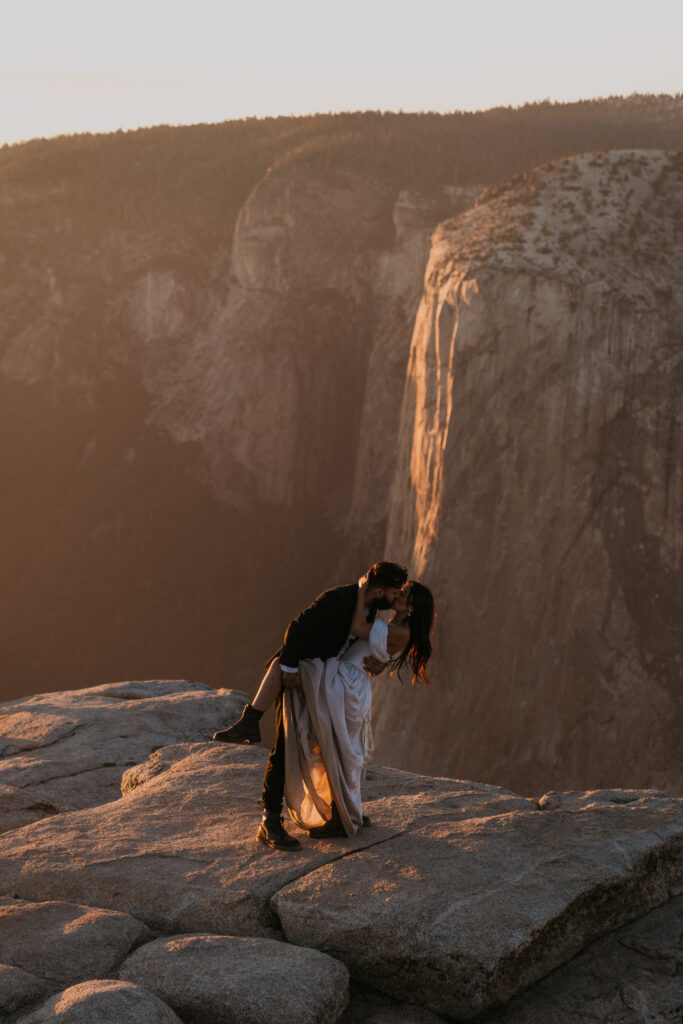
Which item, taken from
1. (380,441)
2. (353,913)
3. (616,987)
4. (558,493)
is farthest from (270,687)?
(380,441)

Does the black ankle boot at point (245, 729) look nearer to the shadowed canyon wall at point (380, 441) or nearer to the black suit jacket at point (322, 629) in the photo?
the black suit jacket at point (322, 629)

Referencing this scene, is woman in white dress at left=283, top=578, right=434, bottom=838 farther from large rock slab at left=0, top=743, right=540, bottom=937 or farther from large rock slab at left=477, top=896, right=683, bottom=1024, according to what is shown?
large rock slab at left=477, top=896, right=683, bottom=1024

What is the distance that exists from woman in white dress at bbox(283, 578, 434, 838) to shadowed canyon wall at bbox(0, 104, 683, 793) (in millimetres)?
12871

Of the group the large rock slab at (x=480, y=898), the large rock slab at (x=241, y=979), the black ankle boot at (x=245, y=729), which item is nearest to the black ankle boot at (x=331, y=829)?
the large rock slab at (x=480, y=898)

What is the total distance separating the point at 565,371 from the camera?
63.7 feet

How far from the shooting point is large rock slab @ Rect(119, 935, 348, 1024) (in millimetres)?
4363

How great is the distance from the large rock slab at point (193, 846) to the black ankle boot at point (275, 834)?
0.15 feet

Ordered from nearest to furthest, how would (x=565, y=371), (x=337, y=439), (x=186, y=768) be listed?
1. (x=186, y=768)
2. (x=565, y=371)
3. (x=337, y=439)

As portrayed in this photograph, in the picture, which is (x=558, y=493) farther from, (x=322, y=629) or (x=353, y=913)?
(x=353, y=913)

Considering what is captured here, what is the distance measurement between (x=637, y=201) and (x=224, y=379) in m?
18.1

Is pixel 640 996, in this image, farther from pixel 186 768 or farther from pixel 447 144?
pixel 447 144

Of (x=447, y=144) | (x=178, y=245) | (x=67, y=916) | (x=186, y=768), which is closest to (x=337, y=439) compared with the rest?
(x=178, y=245)

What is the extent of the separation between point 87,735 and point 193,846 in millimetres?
3889

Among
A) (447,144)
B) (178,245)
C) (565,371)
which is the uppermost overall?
(447,144)
